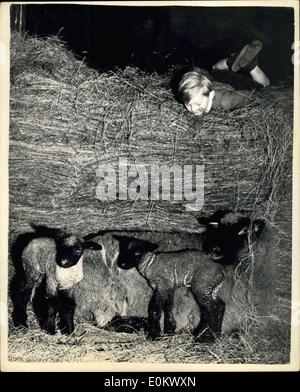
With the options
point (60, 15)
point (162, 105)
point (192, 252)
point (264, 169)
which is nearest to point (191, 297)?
point (192, 252)

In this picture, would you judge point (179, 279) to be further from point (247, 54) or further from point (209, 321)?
point (247, 54)

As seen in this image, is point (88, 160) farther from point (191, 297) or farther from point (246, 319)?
point (246, 319)

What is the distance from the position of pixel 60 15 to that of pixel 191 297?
8.57 ft

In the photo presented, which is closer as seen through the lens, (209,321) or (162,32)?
(209,321)

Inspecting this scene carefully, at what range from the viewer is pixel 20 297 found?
6.10m

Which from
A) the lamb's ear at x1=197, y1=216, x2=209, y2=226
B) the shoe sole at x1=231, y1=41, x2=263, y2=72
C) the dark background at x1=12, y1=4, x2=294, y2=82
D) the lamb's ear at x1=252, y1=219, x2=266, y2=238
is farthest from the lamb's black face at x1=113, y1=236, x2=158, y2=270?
the shoe sole at x1=231, y1=41, x2=263, y2=72

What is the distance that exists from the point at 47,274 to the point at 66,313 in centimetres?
36

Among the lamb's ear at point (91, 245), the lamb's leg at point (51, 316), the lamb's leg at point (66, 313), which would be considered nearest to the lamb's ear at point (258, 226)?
the lamb's ear at point (91, 245)

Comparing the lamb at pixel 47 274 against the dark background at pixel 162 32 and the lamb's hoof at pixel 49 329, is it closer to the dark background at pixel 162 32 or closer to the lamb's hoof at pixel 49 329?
the lamb's hoof at pixel 49 329

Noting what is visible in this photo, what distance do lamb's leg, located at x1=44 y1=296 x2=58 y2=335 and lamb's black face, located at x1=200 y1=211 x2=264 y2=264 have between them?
133cm

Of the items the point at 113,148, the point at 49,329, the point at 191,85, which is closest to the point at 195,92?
the point at 191,85

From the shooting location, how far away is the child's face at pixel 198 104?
6152 mm

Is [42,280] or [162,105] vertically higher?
[162,105]

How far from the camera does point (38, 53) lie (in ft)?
20.2
